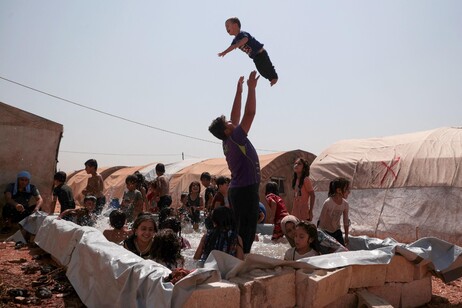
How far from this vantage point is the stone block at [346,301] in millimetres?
3715

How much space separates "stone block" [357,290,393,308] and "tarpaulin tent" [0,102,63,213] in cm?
805

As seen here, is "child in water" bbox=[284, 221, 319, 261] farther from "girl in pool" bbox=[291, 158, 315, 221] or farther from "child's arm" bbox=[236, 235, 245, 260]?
"girl in pool" bbox=[291, 158, 315, 221]

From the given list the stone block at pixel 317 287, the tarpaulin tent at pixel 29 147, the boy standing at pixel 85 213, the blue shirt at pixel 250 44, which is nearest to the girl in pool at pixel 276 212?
the blue shirt at pixel 250 44

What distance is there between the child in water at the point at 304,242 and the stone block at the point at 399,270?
77 cm

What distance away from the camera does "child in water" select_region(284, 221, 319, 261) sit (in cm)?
430

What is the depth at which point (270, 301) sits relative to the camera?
3.16 meters

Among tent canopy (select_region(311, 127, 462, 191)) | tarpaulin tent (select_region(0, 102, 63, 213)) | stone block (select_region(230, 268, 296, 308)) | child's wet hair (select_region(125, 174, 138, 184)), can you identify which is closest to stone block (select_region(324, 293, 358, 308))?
stone block (select_region(230, 268, 296, 308))

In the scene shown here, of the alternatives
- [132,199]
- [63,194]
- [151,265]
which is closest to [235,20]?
[151,265]

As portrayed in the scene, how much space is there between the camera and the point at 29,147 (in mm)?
9797

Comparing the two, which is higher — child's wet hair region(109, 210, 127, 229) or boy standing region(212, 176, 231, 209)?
boy standing region(212, 176, 231, 209)

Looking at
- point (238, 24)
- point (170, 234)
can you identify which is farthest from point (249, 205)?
point (238, 24)

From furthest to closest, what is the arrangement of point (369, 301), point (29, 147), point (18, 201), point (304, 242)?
point (29, 147) < point (18, 201) < point (304, 242) < point (369, 301)

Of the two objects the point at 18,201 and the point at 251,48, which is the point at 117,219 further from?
the point at 18,201

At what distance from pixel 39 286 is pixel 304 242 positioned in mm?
2981
